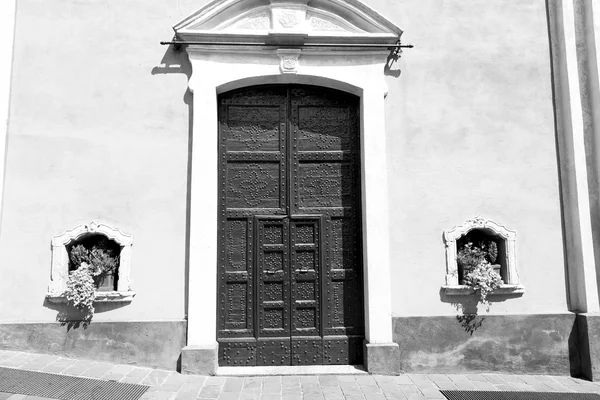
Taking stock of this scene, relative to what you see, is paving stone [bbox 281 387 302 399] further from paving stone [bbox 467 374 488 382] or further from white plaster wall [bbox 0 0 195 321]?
paving stone [bbox 467 374 488 382]

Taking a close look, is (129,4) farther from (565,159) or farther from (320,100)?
(565,159)

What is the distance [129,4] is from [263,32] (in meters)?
1.75

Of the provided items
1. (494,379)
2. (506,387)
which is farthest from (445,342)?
(506,387)

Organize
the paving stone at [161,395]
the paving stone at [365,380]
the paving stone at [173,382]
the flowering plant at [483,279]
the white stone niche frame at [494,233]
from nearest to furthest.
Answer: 1. the paving stone at [161,395]
2. the paving stone at [173,382]
3. the paving stone at [365,380]
4. the flowering plant at [483,279]
5. the white stone niche frame at [494,233]

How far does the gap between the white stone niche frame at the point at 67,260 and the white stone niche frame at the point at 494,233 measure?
12.5 ft

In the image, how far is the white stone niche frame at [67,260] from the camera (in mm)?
5395

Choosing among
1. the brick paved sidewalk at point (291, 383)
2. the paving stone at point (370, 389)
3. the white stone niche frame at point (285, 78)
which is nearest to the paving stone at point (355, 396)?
the brick paved sidewalk at point (291, 383)

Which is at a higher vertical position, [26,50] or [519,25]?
[519,25]

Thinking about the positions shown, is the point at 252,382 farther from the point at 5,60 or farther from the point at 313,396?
the point at 5,60

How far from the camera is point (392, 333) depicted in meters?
5.55

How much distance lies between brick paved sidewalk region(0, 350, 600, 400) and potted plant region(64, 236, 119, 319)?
712mm

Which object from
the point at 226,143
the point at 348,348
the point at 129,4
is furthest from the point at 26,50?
the point at 348,348

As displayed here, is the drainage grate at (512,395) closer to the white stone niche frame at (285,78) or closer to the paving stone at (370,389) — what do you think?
the paving stone at (370,389)

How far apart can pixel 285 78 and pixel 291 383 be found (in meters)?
3.67
